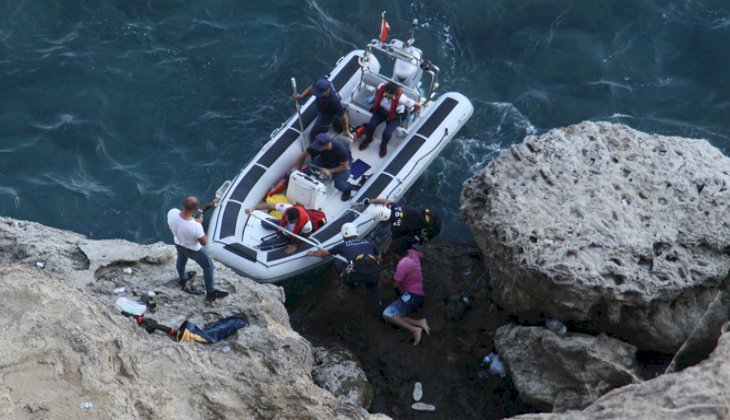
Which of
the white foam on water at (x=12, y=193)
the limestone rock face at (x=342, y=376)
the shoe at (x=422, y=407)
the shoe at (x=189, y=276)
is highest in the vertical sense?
the shoe at (x=189, y=276)

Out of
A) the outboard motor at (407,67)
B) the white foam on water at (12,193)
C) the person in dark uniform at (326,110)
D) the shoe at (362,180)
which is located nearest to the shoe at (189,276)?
the person in dark uniform at (326,110)

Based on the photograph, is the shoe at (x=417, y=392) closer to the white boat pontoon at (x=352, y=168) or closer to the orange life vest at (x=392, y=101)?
the white boat pontoon at (x=352, y=168)

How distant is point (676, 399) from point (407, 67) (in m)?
7.97

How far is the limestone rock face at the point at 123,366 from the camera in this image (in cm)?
650

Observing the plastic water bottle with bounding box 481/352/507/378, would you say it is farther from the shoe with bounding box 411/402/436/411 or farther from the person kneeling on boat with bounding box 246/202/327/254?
the person kneeling on boat with bounding box 246/202/327/254

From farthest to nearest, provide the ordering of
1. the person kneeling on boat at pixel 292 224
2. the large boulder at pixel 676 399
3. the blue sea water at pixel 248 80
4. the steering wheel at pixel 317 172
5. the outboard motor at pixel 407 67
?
the outboard motor at pixel 407 67 → the blue sea water at pixel 248 80 → the steering wheel at pixel 317 172 → the person kneeling on boat at pixel 292 224 → the large boulder at pixel 676 399

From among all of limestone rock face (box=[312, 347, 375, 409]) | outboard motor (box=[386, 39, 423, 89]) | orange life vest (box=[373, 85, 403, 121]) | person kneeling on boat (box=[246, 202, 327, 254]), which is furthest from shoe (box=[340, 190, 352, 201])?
limestone rock face (box=[312, 347, 375, 409])

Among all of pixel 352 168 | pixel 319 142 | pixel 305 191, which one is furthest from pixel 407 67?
pixel 305 191

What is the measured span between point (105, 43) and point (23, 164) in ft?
9.04

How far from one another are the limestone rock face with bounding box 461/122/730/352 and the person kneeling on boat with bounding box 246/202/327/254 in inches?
83.5

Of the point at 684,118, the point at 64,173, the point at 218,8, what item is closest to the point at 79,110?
the point at 64,173

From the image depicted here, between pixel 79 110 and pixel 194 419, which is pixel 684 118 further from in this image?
pixel 194 419

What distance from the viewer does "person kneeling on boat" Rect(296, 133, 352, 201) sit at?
1261cm

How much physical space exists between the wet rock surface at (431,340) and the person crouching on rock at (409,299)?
0.14 metres
